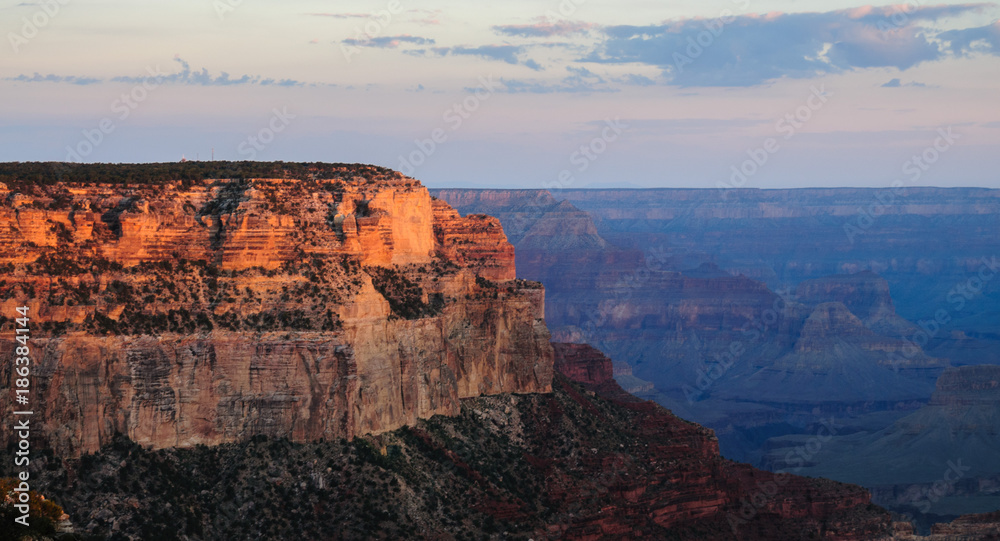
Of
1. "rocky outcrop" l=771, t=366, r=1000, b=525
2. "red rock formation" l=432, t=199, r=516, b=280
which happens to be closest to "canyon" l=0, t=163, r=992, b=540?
"red rock formation" l=432, t=199, r=516, b=280

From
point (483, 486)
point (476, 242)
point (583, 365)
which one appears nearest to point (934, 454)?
point (583, 365)

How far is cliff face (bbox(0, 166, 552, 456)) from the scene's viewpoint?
67.1 m

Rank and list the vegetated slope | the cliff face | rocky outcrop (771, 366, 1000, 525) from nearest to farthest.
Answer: the vegetated slope < the cliff face < rocky outcrop (771, 366, 1000, 525)

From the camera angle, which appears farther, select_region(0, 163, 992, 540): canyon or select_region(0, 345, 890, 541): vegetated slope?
select_region(0, 163, 992, 540): canyon

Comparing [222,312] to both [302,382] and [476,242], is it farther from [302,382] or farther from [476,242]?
[476,242]

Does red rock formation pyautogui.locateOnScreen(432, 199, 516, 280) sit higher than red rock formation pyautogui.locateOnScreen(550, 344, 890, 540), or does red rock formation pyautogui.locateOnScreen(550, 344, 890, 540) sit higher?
red rock formation pyautogui.locateOnScreen(432, 199, 516, 280)

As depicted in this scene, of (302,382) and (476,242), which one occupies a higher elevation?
(476,242)

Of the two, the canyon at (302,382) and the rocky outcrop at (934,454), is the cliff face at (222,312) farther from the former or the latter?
the rocky outcrop at (934,454)

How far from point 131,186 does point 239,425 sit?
12885 millimetres

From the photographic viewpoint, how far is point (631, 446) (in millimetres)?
91000

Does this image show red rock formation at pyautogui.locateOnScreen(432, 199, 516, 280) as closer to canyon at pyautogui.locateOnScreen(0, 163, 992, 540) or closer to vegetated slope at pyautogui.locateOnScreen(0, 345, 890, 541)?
canyon at pyautogui.locateOnScreen(0, 163, 992, 540)

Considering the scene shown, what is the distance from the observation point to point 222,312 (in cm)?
7162

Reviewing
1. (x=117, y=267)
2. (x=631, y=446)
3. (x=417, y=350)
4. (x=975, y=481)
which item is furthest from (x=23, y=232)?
(x=975, y=481)

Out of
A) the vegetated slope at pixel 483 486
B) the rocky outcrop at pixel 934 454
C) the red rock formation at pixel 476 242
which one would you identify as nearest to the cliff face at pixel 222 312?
the vegetated slope at pixel 483 486
